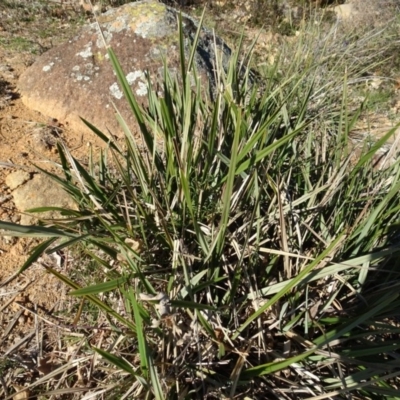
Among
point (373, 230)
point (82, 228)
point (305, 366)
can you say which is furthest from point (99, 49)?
point (305, 366)

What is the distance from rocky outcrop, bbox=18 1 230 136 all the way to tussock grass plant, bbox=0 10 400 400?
4.19 ft

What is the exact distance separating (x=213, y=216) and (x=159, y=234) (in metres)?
0.19

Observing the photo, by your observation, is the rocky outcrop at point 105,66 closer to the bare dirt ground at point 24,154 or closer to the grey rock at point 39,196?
the bare dirt ground at point 24,154

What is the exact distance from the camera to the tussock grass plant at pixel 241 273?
1.18m

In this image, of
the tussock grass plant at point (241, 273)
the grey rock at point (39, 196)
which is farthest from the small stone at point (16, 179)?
the tussock grass plant at point (241, 273)

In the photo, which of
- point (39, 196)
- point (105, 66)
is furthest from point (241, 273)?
point (105, 66)

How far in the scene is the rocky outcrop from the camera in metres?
2.72

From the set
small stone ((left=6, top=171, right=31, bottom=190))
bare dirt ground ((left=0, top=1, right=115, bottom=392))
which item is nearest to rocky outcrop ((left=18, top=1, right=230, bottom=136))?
bare dirt ground ((left=0, top=1, right=115, bottom=392))

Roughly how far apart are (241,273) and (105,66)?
2034 millimetres

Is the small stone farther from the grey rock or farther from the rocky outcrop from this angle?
the rocky outcrop

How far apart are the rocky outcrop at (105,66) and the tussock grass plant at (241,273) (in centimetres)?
128

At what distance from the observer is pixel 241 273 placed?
1350 millimetres

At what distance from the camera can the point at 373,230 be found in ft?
4.63

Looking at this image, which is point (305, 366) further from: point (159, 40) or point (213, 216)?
point (159, 40)
